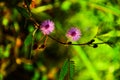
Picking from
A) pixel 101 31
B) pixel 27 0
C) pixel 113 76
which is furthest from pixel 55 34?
pixel 27 0

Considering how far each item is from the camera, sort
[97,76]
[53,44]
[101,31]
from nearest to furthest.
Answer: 1. [101,31]
2. [97,76]
3. [53,44]

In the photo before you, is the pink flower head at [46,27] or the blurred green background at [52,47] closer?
the pink flower head at [46,27]

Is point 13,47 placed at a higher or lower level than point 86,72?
higher

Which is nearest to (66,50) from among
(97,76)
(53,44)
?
(53,44)

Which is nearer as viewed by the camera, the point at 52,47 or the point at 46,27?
the point at 46,27

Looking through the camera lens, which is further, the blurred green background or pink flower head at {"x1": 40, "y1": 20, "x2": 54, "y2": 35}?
the blurred green background

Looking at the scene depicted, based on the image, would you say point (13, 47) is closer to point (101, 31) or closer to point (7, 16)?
point (7, 16)

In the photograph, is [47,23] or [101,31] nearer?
[47,23]

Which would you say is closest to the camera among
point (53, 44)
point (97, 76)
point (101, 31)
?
point (101, 31)

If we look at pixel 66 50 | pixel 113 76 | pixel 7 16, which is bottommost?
pixel 113 76
